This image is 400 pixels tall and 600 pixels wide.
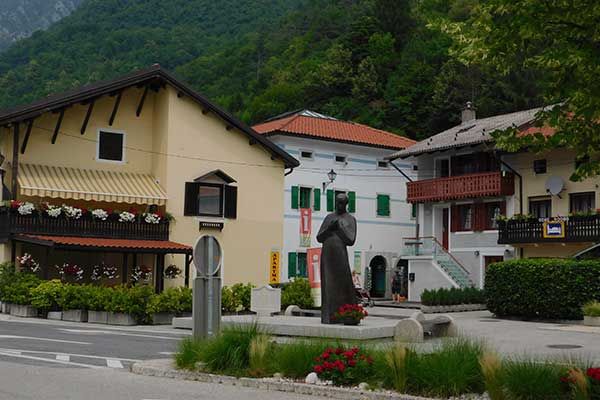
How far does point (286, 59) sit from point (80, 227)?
53.2 m

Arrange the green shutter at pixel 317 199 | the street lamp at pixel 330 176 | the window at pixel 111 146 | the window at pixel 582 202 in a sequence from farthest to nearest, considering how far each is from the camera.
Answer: the green shutter at pixel 317 199 → the street lamp at pixel 330 176 → the window at pixel 582 202 → the window at pixel 111 146

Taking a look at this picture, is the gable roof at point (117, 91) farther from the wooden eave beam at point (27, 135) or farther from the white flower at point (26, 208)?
the white flower at point (26, 208)

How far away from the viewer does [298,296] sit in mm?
30719

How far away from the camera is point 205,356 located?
12.4 metres

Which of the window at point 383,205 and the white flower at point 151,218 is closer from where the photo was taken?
the white flower at point 151,218

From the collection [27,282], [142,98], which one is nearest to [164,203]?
[142,98]

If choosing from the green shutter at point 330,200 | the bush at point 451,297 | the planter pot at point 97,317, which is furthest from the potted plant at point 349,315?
the green shutter at point 330,200

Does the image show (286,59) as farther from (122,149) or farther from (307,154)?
(122,149)

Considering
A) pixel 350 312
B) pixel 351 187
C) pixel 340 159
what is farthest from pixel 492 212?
pixel 350 312

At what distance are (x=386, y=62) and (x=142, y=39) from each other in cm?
3128

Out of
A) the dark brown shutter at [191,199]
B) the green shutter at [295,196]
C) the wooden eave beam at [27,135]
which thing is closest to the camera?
the wooden eave beam at [27,135]

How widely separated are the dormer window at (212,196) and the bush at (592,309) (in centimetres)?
1624

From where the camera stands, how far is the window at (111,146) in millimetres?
34812

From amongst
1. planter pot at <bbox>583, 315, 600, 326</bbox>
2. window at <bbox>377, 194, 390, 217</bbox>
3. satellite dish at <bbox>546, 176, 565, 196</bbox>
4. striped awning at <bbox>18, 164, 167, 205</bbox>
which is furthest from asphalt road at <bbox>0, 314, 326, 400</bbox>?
window at <bbox>377, 194, 390, 217</bbox>
